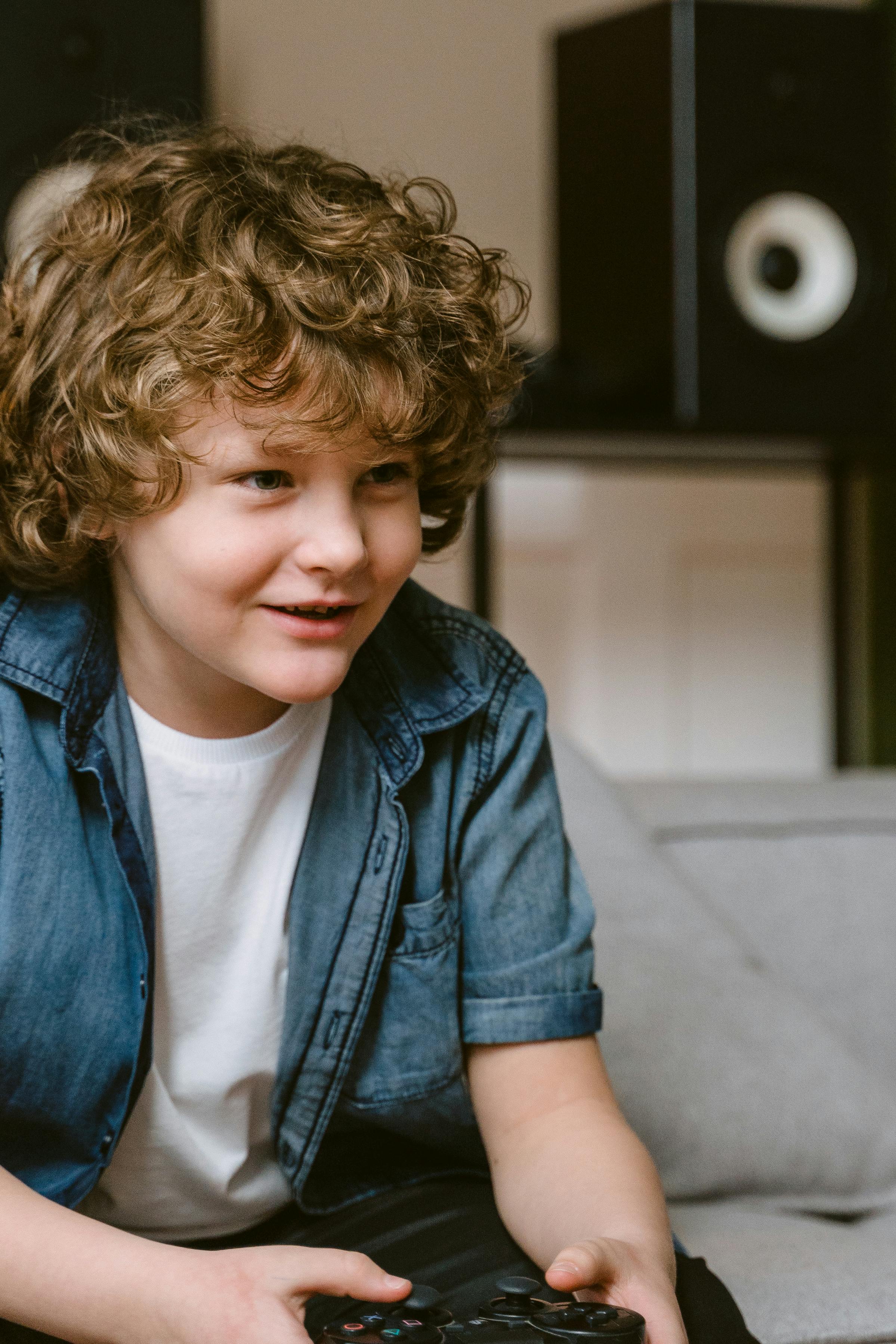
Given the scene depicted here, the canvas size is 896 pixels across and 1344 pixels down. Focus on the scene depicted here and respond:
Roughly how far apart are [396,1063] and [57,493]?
323 millimetres

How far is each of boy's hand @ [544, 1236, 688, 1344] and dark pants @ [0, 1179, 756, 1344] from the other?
0.02 metres

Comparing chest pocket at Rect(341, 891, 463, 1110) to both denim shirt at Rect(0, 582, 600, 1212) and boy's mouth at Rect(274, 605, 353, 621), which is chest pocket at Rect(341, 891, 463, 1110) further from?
boy's mouth at Rect(274, 605, 353, 621)

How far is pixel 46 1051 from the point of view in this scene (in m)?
0.62

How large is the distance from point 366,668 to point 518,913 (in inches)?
5.8

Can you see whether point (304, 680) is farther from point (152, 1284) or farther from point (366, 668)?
point (152, 1284)

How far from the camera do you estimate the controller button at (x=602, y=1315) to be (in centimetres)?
50

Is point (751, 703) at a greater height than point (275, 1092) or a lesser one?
lesser

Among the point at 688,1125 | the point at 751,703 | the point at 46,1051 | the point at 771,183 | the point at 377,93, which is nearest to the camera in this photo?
the point at 46,1051

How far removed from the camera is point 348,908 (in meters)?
0.68

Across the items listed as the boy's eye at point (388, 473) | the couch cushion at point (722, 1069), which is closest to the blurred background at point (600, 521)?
the couch cushion at point (722, 1069)

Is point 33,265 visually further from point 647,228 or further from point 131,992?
point 647,228

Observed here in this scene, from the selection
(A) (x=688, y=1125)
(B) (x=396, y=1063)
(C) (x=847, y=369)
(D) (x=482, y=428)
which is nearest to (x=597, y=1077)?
(B) (x=396, y=1063)

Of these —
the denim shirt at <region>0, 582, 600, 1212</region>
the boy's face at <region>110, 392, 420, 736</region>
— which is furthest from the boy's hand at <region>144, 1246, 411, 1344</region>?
the boy's face at <region>110, 392, 420, 736</region>

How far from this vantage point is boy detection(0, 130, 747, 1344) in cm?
57
